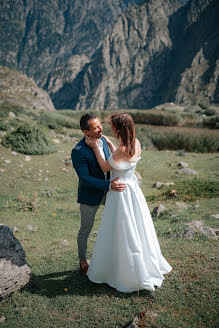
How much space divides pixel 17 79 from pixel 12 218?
130ft

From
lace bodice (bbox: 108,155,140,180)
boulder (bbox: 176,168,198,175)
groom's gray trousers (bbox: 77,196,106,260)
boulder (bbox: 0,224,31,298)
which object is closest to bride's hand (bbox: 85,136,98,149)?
lace bodice (bbox: 108,155,140,180)

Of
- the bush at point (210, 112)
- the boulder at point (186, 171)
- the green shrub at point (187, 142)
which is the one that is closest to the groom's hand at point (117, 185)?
the boulder at point (186, 171)

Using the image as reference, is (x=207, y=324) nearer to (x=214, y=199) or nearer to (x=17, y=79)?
(x=214, y=199)

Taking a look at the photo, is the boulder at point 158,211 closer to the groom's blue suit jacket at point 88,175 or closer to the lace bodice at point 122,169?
the groom's blue suit jacket at point 88,175

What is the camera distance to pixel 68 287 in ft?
11.9

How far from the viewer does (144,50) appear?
18962 cm

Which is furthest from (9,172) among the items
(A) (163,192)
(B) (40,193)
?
(A) (163,192)

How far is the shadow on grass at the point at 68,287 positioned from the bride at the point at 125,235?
0.09 metres

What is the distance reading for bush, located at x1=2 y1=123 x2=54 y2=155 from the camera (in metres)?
11.1

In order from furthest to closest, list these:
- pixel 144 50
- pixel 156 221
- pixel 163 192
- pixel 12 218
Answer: pixel 144 50, pixel 163 192, pixel 12 218, pixel 156 221

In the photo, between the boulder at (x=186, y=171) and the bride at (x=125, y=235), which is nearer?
the bride at (x=125, y=235)

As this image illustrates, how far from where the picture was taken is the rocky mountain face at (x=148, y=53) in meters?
164

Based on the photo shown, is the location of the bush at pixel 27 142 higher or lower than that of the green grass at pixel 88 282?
higher

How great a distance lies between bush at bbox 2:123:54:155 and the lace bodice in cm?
838
